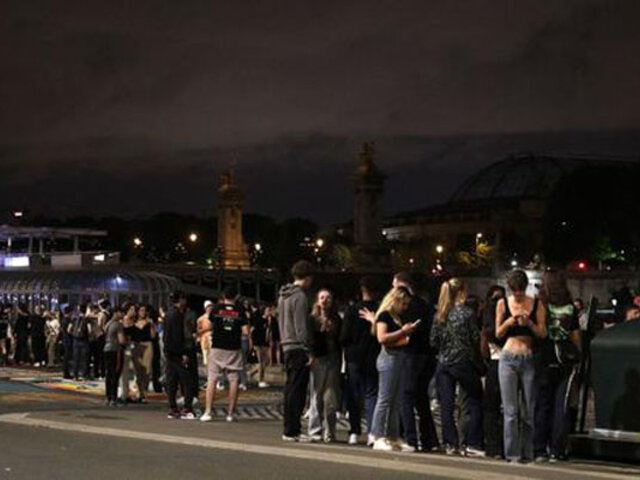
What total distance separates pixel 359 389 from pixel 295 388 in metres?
A: 0.84

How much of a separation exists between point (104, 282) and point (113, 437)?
89.3 ft

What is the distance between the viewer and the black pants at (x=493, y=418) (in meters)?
12.4

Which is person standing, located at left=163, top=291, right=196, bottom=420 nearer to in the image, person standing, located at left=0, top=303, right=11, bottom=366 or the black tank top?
the black tank top

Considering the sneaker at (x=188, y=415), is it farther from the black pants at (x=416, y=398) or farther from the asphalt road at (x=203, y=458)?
the black pants at (x=416, y=398)

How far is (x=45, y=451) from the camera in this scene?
40.2ft

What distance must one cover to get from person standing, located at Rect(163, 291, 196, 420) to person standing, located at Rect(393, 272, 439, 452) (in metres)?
4.75

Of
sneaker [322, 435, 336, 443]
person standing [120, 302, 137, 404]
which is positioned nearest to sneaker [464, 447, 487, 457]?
sneaker [322, 435, 336, 443]

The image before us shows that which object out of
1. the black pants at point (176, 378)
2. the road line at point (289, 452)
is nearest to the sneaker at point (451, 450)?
the road line at point (289, 452)

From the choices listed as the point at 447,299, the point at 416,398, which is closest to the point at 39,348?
the point at 416,398

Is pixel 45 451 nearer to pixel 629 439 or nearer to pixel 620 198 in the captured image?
pixel 629 439

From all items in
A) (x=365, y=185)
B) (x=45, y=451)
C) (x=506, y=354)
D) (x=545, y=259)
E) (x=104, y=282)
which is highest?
(x=365, y=185)

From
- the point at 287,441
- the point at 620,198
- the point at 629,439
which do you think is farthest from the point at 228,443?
the point at 620,198

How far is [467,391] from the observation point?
41.8 feet

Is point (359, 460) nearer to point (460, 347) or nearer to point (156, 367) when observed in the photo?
point (460, 347)
